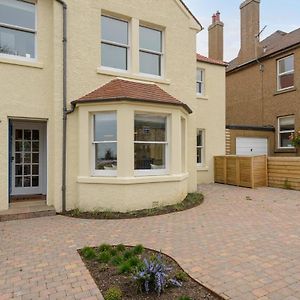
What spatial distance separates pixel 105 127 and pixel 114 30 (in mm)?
3435

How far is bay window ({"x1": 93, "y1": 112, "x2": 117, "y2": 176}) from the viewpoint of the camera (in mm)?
8555

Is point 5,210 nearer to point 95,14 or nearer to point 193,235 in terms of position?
point 193,235

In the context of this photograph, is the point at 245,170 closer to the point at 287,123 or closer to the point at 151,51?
the point at 287,123

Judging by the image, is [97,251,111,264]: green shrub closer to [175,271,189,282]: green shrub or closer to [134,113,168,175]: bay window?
[175,271,189,282]: green shrub

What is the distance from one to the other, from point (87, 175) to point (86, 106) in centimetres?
202

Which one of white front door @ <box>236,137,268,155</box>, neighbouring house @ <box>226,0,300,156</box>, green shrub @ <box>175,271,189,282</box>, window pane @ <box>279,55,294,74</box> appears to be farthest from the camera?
window pane @ <box>279,55,294,74</box>

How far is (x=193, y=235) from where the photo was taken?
599 cm

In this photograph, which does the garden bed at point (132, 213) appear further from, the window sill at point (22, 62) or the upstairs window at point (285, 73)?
the upstairs window at point (285, 73)

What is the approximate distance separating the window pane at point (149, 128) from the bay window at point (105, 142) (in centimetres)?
68

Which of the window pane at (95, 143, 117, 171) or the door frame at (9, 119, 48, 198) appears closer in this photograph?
the window pane at (95, 143, 117, 171)

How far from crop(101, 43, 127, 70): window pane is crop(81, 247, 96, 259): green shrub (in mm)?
6278

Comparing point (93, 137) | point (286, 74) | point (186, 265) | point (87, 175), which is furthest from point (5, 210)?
point (286, 74)

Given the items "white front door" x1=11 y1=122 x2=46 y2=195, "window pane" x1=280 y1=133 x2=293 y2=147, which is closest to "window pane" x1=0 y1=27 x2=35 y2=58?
"white front door" x1=11 y1=122 x2=46 y2=195

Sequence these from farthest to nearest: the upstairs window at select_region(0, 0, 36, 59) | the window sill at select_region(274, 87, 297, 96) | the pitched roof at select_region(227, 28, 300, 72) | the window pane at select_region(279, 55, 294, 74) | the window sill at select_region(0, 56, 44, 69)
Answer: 1. the pitched roof at select_region(227, 28, 300, 72)
2. the window pane at select_region(279, 55, 294, 74)
3. the window sill at select_region(274, 87, 297, 96)
4. the upstairs window at select_region(0, 0, 36, 59)
5. the window sill at select_region(0, 56, 44, 69)
